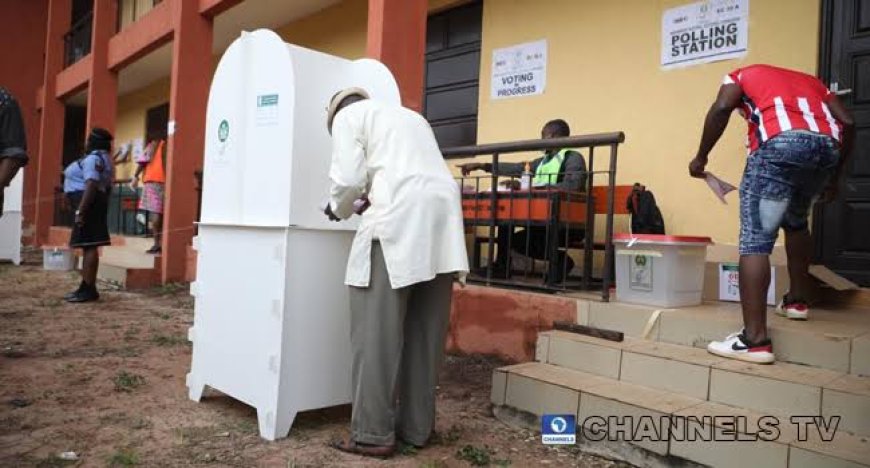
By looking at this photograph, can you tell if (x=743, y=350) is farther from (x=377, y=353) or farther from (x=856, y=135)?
(x=856, y=135)

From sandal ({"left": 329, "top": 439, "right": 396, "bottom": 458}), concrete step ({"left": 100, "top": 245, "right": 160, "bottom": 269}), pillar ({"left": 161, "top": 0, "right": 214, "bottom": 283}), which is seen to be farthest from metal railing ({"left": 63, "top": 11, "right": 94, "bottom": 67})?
sandal ({"left": 329, "top": 439, "right": 396, "bottom": 458})

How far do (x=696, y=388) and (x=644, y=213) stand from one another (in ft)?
5.98

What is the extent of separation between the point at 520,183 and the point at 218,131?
2290 mm

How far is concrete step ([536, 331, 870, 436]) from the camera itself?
8.52ft

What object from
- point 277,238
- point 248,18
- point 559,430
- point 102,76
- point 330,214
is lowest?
point 559,430

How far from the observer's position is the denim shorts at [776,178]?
2924mm

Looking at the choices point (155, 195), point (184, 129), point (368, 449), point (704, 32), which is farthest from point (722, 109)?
point (155, 195)

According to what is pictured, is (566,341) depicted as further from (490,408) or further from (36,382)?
(36,382)

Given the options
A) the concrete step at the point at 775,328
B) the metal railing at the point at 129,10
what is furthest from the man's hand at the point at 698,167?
the metal railing at the point at 129,10

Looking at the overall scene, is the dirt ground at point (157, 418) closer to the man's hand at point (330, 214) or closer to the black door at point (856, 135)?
the man's hand at point (330, 214)

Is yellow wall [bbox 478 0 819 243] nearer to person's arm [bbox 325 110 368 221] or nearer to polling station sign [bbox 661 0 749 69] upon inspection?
polling station sign [bbox 661 0 749 69]

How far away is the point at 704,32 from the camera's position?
4.97 m

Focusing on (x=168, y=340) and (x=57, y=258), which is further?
(x=57, y=258)

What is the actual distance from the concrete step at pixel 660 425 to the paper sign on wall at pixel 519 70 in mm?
3535
